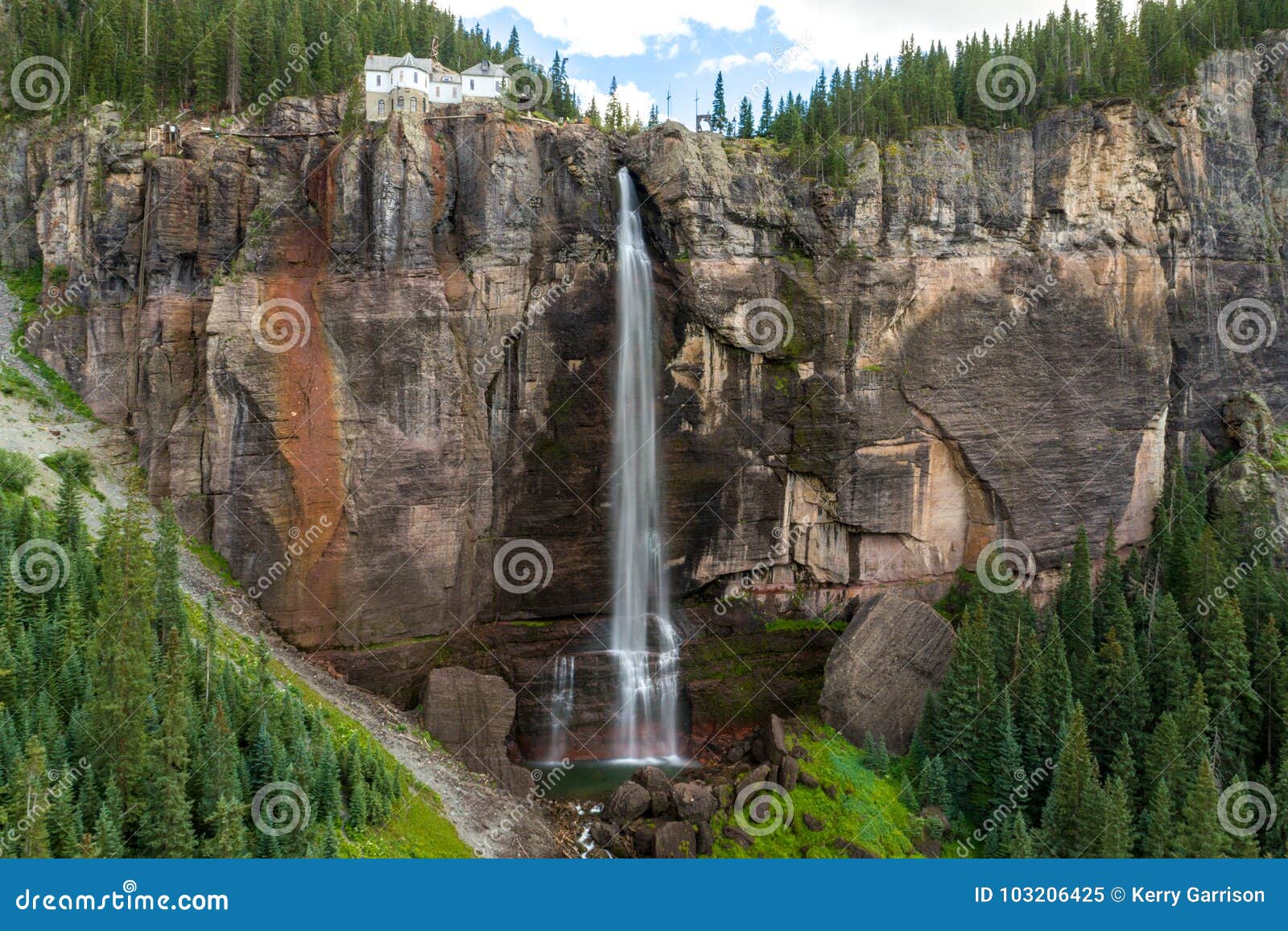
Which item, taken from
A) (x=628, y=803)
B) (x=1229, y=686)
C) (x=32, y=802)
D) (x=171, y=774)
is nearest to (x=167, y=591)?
(x=171, y=774)

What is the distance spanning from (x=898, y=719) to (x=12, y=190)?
4959 centimetres

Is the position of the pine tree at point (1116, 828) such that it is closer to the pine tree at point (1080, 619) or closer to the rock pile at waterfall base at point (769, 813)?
the rock pile at waterfall base at point (769, 813)

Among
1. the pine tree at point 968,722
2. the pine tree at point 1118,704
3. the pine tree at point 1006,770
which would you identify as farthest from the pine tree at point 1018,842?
the pine tree at point 1118,704

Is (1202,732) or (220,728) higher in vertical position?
(220,728)

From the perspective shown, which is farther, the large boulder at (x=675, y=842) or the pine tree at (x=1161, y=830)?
the large boulder at (x=675, y=842)

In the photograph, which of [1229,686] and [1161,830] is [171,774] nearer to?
[1161,830]

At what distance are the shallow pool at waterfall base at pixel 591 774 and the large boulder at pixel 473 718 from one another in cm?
147

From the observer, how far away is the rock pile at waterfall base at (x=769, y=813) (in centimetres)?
3294

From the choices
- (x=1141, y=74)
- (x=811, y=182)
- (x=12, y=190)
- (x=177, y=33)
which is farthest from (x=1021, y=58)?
(x=12, y=190)

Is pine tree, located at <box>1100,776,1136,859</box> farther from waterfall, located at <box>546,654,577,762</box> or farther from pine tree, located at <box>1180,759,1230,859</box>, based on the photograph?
waterfall, located at <box>546,654,577,762</box>

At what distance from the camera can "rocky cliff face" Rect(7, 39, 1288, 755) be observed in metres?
38.5

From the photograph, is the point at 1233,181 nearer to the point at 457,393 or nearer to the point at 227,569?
the point at 457,393

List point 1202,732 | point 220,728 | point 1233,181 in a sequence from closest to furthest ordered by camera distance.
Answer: point 220,728
point 1202,732
point 1233,181

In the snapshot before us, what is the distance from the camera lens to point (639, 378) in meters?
43.0
